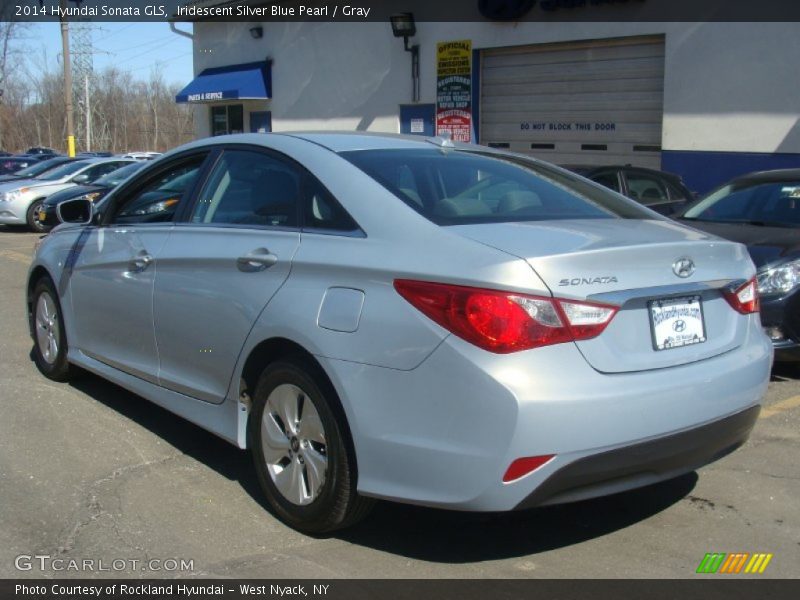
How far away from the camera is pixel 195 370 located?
14.0 feet

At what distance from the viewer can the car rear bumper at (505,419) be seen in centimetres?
298

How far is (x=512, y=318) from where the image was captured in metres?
3.01

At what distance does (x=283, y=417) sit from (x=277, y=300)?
494 millimetres

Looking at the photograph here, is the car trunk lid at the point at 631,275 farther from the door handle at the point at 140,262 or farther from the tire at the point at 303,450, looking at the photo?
the door handle at the point at 140,262

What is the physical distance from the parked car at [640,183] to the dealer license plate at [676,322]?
736 centimetres

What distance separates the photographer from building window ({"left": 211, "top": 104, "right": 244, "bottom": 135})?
23344mm

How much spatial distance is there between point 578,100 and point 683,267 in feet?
40.9

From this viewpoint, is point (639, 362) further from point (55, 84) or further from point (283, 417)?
point (55, 84)

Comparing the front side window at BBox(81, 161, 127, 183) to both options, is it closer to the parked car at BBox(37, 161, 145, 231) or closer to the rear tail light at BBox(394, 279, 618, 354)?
the parked car at BBox(37, 161, 145, 231)
